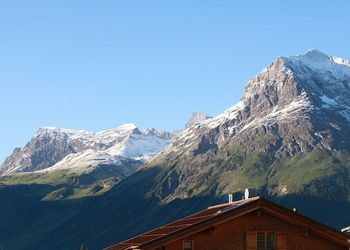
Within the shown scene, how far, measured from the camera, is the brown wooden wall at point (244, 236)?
168 ft

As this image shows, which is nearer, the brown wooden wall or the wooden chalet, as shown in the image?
the wooden chalet

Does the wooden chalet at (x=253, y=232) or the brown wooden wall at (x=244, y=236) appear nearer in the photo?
the wooden chalet at (x=253, y=232)

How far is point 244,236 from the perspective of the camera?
171 ft

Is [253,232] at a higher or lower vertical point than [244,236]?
higher

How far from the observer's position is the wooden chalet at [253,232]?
166ft

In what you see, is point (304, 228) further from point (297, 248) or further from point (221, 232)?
point (221, 232)

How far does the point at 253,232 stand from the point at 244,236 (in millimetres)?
704

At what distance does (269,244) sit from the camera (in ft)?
173

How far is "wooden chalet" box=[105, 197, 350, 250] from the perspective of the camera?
166ft

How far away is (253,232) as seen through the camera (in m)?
52.3

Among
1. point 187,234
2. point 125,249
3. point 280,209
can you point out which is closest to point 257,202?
point 280,209

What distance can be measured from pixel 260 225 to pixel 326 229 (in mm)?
4810

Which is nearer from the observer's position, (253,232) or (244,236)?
(244,236)

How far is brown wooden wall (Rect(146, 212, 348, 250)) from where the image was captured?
51250 mm
